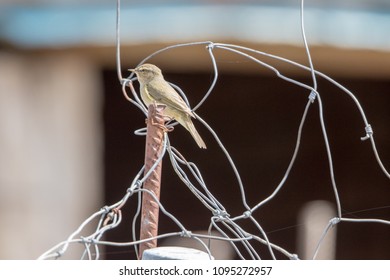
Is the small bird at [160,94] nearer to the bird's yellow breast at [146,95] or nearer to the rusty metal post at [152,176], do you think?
the bird's yellow breast at [146,95]

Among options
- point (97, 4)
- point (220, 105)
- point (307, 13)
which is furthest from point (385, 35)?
point (97, 4)

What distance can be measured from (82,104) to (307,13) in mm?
584

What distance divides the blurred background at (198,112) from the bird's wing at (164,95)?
0.72 meters

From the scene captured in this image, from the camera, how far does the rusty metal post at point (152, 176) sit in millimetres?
827

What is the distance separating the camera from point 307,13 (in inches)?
73.0

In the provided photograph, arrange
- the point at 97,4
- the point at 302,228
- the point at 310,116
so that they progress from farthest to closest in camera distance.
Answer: the point at 302,228
the point at 310,116
the point at 97,4

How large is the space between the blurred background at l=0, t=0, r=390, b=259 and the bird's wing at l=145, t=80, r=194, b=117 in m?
0.72

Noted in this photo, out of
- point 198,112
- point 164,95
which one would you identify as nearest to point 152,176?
point 164,95

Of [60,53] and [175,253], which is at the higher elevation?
[60,53]

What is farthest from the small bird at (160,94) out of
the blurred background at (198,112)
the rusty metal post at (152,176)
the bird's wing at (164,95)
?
the blurred background at (198,112)

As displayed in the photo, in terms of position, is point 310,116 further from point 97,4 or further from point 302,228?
point 97,4

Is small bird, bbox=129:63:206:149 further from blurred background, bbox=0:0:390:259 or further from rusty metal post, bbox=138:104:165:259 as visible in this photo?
blurred background, bbox=0:0:390:259

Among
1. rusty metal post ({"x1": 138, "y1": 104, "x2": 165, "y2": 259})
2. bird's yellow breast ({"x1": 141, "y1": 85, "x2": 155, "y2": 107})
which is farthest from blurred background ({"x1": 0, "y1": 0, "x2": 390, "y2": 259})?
rusty metal post ({"x1": 138, "y1": 104, "x2": 165, "y2": 259})

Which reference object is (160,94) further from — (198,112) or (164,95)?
(198,112)
